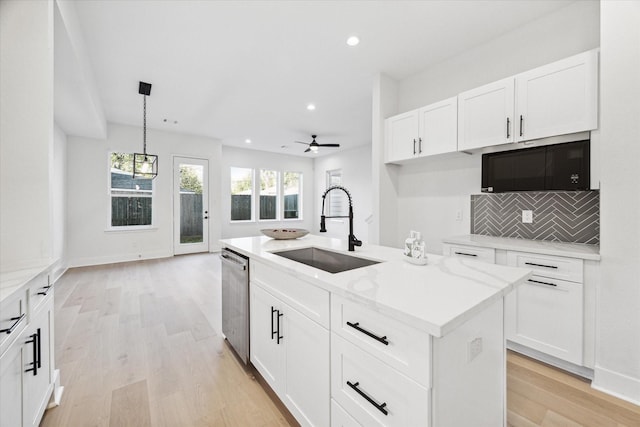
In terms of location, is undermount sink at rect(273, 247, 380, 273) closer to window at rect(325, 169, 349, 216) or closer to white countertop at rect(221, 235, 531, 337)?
white countertop at rect(221, 235, 531, 337)

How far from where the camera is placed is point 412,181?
350cm

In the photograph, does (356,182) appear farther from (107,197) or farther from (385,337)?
(385,337)

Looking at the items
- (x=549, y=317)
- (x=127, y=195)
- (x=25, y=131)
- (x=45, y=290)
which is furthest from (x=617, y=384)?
(x=127, y=195)

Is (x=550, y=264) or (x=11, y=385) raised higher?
(x=550, y=264)

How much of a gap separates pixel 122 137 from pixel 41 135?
4.88 meters

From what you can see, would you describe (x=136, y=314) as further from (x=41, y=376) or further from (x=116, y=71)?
(x=116, y=71)

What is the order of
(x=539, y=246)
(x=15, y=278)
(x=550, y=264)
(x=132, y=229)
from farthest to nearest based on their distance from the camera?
(x=132, y=229) < (x=539, y=246) < (x=550, y=264) < (x=15, y=278)

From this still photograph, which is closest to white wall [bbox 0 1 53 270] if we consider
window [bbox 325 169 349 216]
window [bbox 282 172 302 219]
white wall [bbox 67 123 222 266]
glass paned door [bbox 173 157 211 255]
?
white wall [bbox 67 123 222 266]

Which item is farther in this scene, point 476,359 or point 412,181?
point 412,181

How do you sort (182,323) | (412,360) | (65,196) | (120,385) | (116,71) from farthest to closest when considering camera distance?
(65,196) < (116,71) < (182,323) < (120,385) < (412,360)

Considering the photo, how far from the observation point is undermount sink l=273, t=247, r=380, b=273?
5.95 feet

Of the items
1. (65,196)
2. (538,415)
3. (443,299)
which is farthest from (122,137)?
(538,415)

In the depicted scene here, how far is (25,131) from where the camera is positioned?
1.54 metres

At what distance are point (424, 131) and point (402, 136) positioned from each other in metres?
0.28
